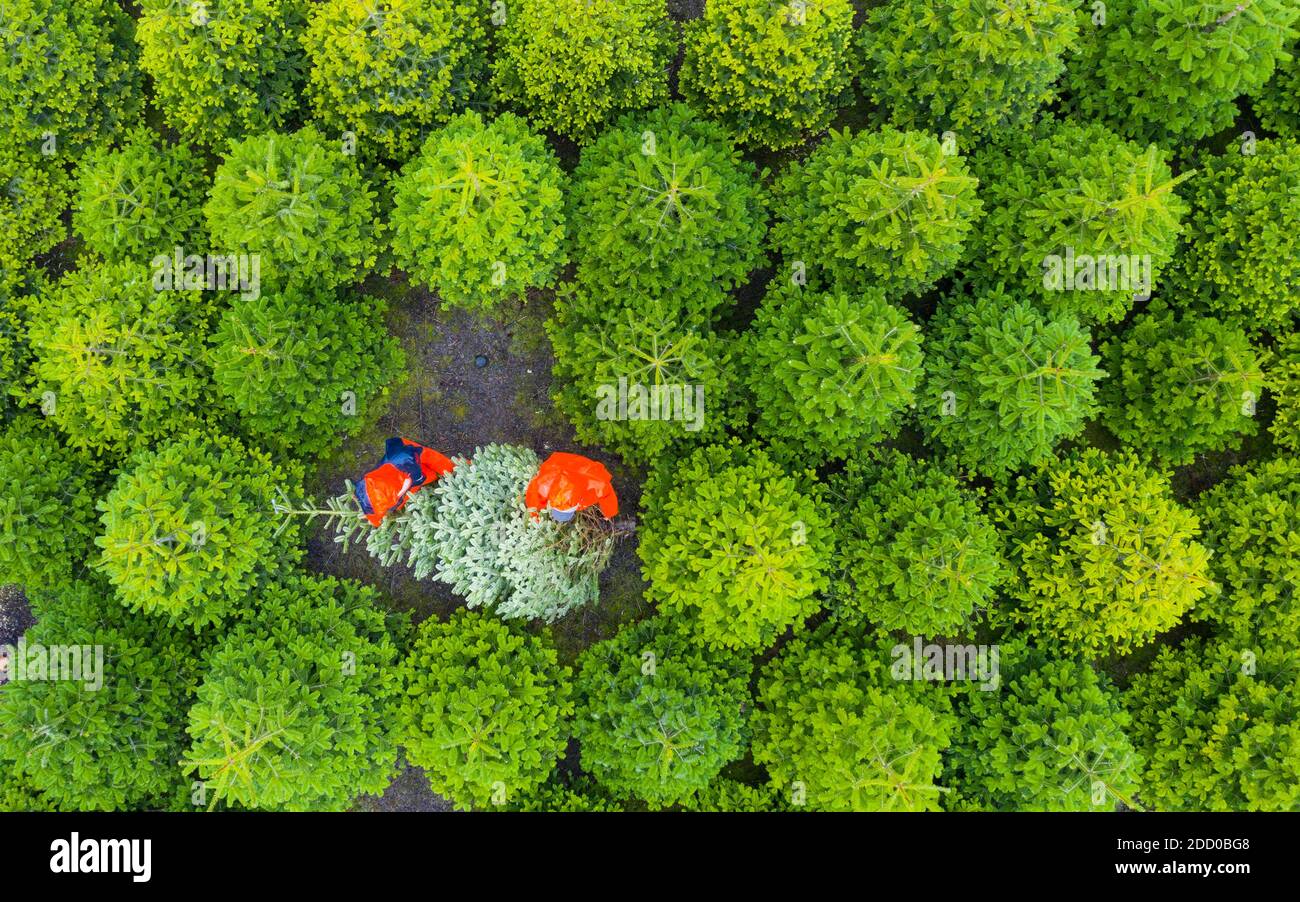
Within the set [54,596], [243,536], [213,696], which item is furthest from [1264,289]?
[54,596]

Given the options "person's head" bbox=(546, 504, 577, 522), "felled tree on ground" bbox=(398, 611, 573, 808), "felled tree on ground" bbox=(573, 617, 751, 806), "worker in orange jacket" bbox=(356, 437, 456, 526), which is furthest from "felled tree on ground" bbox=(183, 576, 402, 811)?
"person's head" bbox=(546, 504, 577, 522)

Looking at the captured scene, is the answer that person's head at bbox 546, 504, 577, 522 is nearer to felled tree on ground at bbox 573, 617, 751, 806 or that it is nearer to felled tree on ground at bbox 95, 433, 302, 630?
felled tree on ground at bbox 573, 617, 751, 806

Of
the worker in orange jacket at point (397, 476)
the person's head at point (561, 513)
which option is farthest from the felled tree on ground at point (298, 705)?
the person's head at point (561, 513)

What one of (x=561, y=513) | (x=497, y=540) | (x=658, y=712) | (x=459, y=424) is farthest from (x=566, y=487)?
(x=658, y=712)

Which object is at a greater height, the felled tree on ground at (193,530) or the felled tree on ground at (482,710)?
the felled tree on ground at (193,530)

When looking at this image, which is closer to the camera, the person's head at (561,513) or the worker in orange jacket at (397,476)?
the person's head at (561,513)

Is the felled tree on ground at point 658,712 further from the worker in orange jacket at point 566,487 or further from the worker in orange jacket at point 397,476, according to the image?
the worker in orange jacket at point 397,476

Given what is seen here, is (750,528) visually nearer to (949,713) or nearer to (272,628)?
(949,713)
